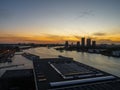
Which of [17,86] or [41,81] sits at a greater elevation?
[41,81]

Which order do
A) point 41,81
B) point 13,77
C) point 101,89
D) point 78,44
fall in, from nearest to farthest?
point 101,89
point 41,81
point 13,77
point 78,44

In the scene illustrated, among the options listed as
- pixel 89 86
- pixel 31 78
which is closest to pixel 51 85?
pixel 89 86

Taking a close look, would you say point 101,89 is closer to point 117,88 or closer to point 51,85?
point 117,88

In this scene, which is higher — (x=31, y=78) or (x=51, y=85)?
(x=51, y=85)

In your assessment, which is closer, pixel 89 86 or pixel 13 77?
pixel 89 86

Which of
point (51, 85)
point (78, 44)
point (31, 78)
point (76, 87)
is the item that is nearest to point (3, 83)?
point (31, 78)

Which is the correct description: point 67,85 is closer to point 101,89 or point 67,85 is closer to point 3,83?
point 101,89

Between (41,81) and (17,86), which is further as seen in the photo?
(17,86)

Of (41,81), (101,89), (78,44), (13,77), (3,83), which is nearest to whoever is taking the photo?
(101,89)

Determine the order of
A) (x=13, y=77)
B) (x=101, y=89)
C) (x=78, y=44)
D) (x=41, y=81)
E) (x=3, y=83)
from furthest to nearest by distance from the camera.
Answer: (x=78, y=44), (x=13, y=77), (x=3, y=83), (x=41, y=81), (x=101, y=89)
